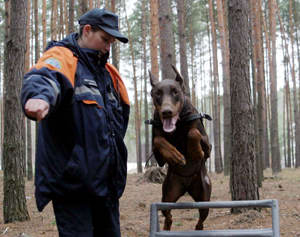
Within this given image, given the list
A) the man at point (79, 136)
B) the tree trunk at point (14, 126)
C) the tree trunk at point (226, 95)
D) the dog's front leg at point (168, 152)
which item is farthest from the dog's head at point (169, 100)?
the tree trunk at point (226, 95)

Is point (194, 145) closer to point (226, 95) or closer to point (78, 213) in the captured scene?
point (78, 213)

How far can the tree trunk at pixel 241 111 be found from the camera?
7.28 metres

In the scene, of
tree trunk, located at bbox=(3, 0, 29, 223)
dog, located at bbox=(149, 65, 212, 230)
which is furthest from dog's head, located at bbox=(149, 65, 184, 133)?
tree trunk, located at bbox=(3, 0, 29, 223)

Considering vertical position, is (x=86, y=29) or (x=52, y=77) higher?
(x=86, y=29)

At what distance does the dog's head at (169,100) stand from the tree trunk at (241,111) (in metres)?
4.40

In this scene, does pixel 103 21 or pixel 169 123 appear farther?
pixel 169 123

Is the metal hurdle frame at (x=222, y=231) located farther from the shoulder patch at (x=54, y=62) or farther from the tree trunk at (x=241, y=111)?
the tree trunk at (x=241, y=111)

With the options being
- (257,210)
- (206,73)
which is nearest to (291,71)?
(206,73)

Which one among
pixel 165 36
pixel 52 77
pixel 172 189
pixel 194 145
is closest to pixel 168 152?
pixel 194 145

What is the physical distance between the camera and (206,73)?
123ft

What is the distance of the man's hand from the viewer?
80.0 inches

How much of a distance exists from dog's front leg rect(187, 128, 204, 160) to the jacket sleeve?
45.5 inches

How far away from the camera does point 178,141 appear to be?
11.0ft

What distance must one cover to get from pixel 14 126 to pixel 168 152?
4.89 m
